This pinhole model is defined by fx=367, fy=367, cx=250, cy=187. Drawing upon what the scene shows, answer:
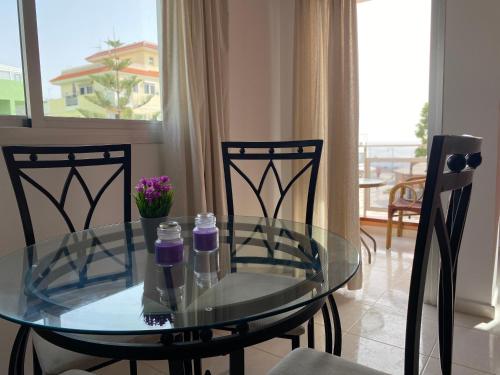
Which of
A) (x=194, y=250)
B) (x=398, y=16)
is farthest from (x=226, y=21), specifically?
(x=398, y=16)

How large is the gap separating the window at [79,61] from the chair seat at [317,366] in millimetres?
1431

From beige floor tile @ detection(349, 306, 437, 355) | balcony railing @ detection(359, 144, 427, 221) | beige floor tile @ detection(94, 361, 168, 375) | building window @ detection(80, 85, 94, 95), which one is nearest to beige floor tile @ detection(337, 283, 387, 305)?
beige floor tile @ detection(349, 306, 437, 355)

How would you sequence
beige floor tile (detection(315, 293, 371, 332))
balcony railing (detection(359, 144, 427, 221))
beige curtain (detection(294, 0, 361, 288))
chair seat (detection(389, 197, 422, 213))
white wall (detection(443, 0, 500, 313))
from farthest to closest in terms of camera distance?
balcony railing (detection(359, 144, 427, 221)) → chair seat (detection(389, 197, 422, 213)) → beige curtain (detection(294, 0, 361, 288)) → beige floor tile (detection(315, 293, 371, 332)) → white wall (detection(443, 0, 500, 313))

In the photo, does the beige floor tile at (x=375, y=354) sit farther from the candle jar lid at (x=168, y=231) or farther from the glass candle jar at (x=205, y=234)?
the candle jar lid at (x=168, y=231)

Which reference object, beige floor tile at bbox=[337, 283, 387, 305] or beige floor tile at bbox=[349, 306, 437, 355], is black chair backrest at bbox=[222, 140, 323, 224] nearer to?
beige floor tile at bbox=[349, 306, 437, 355]

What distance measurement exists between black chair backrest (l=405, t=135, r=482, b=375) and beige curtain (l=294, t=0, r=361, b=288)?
1.57m

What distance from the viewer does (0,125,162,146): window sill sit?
1.51 m

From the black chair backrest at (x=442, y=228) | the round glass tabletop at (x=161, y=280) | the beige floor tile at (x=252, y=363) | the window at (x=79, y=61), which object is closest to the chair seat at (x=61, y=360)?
the round glass tabletop at (x=161, y=280)

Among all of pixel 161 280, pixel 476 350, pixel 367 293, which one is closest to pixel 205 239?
pixel 161 280

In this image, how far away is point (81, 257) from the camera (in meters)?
1.24

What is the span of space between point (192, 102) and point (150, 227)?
104 centimetres

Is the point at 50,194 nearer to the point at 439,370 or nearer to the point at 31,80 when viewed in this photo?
the point at 31,80

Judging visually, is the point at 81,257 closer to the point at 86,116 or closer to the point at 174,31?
the point at 86,116

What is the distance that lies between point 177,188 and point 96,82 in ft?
2.29
